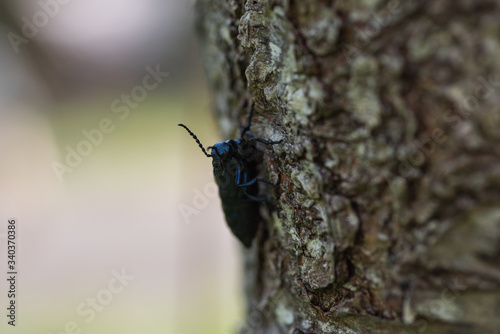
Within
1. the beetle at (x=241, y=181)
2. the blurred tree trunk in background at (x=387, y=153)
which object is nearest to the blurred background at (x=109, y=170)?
the beetle at (x=241, y=181)

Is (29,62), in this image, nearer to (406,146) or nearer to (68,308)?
(68,308)

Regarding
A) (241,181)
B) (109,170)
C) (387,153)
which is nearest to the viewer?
(387,153)

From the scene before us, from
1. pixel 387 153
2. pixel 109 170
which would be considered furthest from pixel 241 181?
pixel 109 170

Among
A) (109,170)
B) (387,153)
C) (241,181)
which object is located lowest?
(387,153)

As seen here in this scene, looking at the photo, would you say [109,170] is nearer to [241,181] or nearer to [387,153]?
[241,181]

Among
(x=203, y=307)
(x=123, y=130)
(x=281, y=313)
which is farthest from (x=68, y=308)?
(x=281, y=313)
